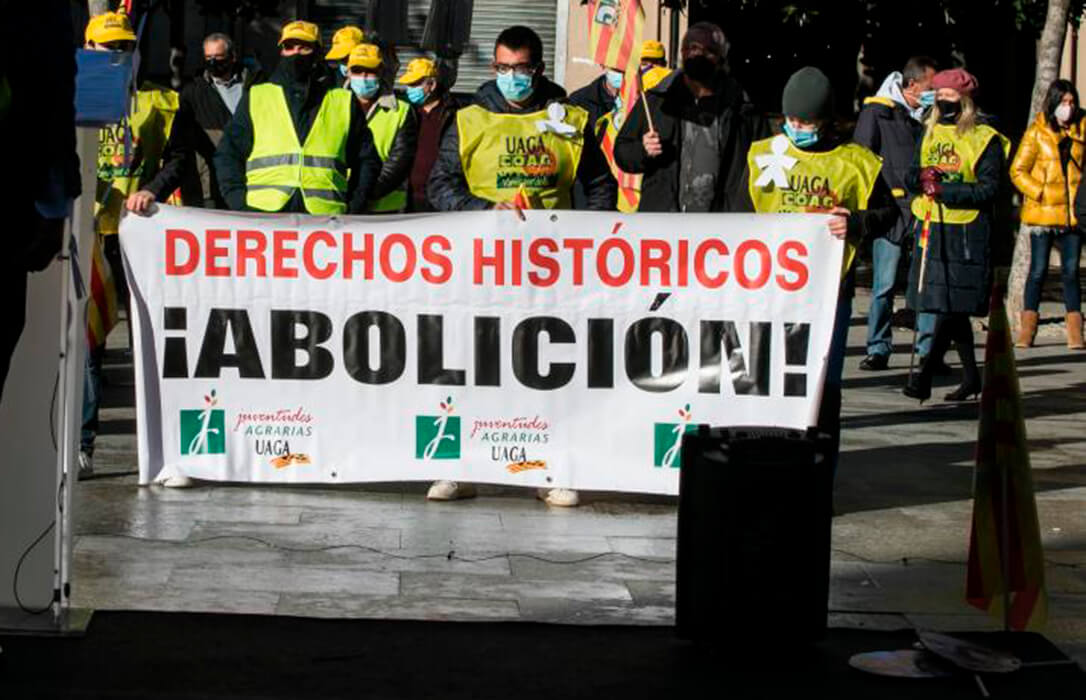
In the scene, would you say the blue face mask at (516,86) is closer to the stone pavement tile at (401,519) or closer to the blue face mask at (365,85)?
the stone pavement tile at (401,519)

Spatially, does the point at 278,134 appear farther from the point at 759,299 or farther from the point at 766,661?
the point at 766,661

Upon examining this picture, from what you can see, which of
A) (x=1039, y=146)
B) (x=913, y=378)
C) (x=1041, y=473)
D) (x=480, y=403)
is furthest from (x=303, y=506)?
(x=1039, y=146)

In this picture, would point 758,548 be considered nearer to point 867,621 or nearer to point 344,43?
point 867,621

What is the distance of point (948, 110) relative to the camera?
1370cm

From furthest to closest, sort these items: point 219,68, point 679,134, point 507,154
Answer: point 219,68, point 679,134, point 507,154

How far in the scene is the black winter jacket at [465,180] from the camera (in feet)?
32.0

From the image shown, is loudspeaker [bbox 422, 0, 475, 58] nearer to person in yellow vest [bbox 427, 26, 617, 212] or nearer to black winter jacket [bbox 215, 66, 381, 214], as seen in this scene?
black winter jacket [bbox 215, 66, 381, 214]

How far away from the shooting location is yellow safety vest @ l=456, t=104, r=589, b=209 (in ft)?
32.1

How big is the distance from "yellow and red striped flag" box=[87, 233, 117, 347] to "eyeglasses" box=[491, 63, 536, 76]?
1.94 metres

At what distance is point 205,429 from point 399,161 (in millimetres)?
2478

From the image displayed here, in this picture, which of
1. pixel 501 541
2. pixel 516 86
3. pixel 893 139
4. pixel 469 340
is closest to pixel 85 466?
pixel 469 340

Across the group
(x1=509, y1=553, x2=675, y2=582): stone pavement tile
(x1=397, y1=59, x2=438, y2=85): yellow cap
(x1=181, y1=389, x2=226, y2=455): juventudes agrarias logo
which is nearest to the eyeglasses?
(x1=181, y1=389, x2=226, y2=455): juventudes agrarias logo

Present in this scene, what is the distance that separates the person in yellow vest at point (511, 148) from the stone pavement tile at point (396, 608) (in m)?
2.15

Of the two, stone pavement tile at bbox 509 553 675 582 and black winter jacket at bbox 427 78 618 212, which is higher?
black winter jacket at bbox 427 78 618 212
